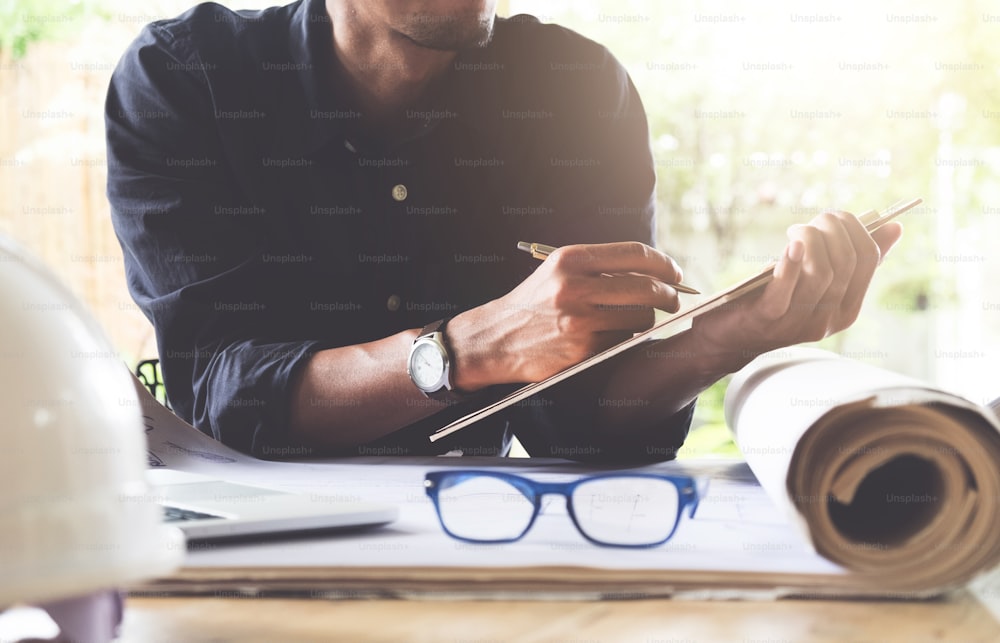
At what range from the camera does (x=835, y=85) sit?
12.0ft

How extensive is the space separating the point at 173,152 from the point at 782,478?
89cm

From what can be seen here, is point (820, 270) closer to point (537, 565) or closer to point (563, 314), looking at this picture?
point (563, 314)

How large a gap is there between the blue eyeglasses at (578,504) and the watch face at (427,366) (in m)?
→ 0.28

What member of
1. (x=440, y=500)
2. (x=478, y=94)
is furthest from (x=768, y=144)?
(x=440, y=500)

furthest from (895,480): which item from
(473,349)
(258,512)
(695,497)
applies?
(473,349)

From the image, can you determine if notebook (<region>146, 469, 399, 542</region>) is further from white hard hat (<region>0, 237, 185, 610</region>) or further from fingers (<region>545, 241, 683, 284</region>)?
fingers (<region>545, 241, 683, 284</region>)

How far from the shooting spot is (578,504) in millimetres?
557

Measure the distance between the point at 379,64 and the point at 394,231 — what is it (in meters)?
0.23

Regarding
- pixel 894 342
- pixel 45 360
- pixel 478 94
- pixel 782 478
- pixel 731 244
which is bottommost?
pixel 894 342

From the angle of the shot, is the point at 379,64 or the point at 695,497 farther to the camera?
the point at 379,64

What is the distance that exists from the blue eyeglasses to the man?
0.24 metres

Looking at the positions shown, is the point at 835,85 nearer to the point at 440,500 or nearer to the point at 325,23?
the point at 325,23

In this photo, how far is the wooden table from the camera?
388 millimetres

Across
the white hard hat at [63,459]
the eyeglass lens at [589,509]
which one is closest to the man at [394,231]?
the eyeglass lens at [589,509]
